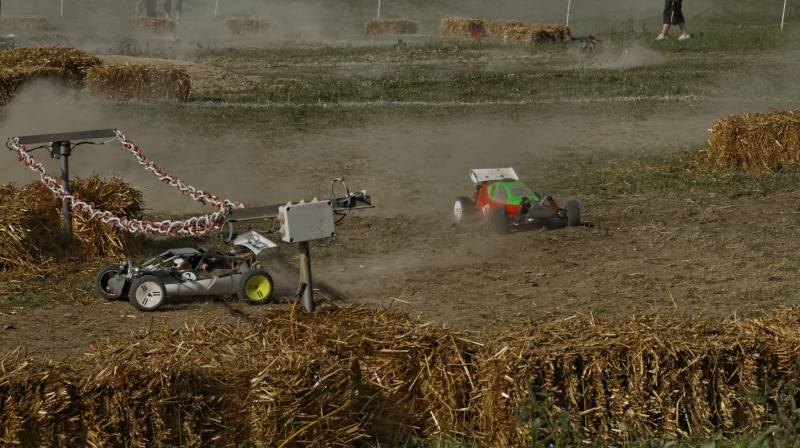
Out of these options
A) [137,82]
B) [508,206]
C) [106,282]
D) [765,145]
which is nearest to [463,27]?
[137,82]

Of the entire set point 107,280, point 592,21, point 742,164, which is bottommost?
point 107,280

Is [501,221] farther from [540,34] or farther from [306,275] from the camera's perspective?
[540,34]

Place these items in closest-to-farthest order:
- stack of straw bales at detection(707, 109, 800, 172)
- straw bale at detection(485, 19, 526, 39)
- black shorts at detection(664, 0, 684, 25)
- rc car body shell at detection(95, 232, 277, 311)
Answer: rc car body shell at detection(95, 232, 277, 311), stack of straw bales at detection(707, 109, 800, 172), black shorts at detection(664, 0, 684, 25), straw bale at detection(485, 19, 526, 39)

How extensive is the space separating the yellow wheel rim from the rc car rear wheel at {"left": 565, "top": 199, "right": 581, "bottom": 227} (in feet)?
14.5

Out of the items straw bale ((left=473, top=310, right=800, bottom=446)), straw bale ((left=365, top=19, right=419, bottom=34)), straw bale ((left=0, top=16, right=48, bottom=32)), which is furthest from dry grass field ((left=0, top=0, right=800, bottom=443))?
straw bale ((left=0, top=16, right=48, bottom=32))

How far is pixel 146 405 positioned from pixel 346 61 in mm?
25131

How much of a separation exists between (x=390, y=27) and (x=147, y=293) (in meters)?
33.0

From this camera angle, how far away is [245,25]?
42719 mm

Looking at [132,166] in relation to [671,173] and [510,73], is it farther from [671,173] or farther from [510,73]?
[510,73]

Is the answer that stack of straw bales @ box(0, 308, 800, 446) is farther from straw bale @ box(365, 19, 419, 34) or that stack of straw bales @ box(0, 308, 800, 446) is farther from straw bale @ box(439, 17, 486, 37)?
straw bale @ box(365, 19, 419, 34)

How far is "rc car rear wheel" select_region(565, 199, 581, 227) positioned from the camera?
42.7ft

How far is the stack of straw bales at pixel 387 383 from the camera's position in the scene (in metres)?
5.73

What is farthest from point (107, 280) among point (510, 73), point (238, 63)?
point (238, 63)

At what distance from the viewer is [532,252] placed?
12094 millimetres
